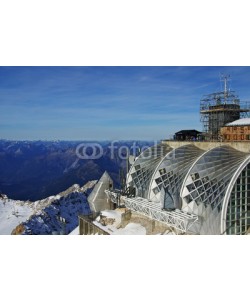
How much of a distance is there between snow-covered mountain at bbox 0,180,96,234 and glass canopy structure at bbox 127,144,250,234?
3336cm

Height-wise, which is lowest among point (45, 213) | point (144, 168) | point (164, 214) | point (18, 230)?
point (18, 230)

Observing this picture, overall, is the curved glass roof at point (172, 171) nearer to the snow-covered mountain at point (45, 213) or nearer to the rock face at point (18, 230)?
the rock face at point (18, 230)

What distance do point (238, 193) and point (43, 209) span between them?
60.8 metres

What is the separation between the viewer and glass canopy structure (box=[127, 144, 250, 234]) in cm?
1906

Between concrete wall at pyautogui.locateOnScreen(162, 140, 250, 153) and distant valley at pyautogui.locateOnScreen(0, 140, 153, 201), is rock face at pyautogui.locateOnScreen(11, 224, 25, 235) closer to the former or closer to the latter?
distant valley at pyautogui.locateOnScreen(0, 140, 153, 201)

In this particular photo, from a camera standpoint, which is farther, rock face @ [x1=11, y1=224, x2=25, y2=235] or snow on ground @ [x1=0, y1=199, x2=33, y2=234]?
snow on ground @ [x1=0, y1=199, x2=33, y2=234]

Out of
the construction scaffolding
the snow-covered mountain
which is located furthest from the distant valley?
the construction scaffolding

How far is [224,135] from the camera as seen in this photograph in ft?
92.3

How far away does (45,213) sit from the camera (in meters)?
71.1

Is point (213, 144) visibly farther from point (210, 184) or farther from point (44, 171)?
point (44, 171)

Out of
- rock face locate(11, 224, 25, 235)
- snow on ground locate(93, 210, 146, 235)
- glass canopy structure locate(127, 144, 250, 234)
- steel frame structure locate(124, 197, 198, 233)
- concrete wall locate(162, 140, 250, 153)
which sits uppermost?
concrete wall locate(162, 140, 250, 153)

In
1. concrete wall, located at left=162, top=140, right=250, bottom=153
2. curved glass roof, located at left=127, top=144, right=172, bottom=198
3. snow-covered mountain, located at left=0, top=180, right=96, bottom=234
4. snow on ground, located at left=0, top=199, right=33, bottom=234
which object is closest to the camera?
concrete wall, located at left=162, top=140, right=250, bottom=153

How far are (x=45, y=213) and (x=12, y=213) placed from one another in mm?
7866

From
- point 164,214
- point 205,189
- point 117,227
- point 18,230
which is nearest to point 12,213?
point 18,230
